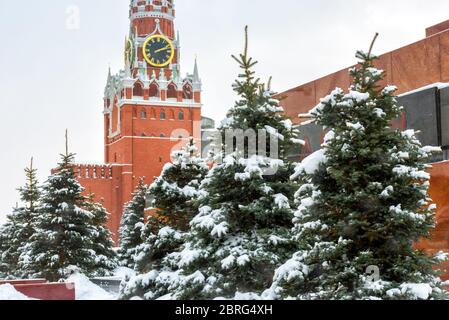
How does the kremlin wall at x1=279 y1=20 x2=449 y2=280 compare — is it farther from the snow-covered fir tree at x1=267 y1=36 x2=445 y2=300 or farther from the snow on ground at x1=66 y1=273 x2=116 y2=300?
the snow on ground at x1=66 y1=273 x2=116 y2=300

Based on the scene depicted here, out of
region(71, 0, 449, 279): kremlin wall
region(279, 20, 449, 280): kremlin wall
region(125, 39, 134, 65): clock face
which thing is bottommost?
region(279, 20, 449, 280): kremlin wall

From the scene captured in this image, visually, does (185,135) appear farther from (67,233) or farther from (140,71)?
(67,233)

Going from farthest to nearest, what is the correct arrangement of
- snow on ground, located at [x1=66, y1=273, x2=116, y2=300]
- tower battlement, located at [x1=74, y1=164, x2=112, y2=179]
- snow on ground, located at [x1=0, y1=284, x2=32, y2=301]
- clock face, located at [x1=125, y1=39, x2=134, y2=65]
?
clock face, located at [x1=125, y1=39, x2=134, y2=65] < tower battlement, located at [x1=74, y1=164, x2=112, y2=179] < snow on ground, located at [x1=66, y1=273, x2=116, y2=300] < snow on ground, located at [x1=0, y1=284, x2=32, y2=301]

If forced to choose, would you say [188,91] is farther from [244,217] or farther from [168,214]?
[244,217]

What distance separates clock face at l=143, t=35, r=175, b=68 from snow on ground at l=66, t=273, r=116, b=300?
46.4m

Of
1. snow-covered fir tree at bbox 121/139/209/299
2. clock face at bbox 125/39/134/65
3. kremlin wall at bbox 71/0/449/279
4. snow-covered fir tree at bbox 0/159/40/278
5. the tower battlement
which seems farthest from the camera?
clock face at bbox 125/39/134/65

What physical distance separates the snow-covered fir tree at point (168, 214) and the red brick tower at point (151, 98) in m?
47.5

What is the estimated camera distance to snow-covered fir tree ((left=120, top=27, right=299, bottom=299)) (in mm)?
9883

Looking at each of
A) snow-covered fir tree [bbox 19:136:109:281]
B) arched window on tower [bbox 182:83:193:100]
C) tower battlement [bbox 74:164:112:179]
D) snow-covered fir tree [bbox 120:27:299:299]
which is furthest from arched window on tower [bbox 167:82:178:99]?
snow-covered fir tree [bbox 120:27:299:299]

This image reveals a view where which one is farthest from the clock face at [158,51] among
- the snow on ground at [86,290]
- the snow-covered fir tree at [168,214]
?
the snow-covered fir tree at [168,214]

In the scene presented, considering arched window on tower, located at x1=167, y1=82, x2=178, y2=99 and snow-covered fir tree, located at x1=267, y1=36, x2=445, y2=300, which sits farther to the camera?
arched window on tower, located at x1=167, y1=82, x2=178, y2=99

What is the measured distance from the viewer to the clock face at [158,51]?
210 ft

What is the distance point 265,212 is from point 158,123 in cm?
5417
